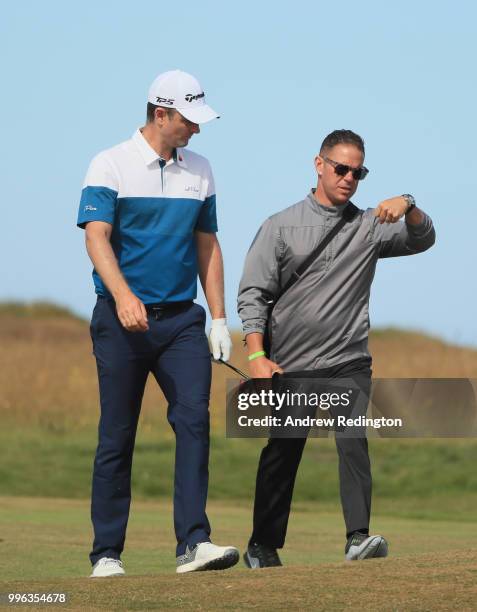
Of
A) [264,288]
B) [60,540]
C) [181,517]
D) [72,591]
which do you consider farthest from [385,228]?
[60,540]

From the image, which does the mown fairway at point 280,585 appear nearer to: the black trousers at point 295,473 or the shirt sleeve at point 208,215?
the black trousers at point 295,473

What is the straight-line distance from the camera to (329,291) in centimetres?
705

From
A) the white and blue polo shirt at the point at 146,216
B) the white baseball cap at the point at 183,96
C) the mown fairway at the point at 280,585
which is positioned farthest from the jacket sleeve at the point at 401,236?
the mown fairway at the point at 280,585

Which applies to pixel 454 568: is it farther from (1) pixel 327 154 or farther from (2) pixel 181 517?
(1) pixel 327 154

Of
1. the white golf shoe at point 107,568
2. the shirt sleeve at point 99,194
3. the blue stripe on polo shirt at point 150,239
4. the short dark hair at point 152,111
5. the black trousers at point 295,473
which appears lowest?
the white golf shoe at point 107,568

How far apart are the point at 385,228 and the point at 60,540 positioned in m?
4.76

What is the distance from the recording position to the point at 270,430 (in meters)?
7.28

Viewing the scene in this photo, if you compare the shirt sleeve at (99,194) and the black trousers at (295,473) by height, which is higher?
the shirt sleeve at (99,194)

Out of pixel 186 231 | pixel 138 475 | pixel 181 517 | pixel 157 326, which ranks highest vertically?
pixel 186 231

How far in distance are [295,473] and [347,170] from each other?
4.95ft

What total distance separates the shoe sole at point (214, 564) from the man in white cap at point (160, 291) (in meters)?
0.04

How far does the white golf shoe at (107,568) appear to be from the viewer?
22.7 ft

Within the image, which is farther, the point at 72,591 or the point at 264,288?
the point at 264,288

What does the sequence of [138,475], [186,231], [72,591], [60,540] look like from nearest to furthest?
[72,591] < [186,231] < [60,540] < [138,475]
